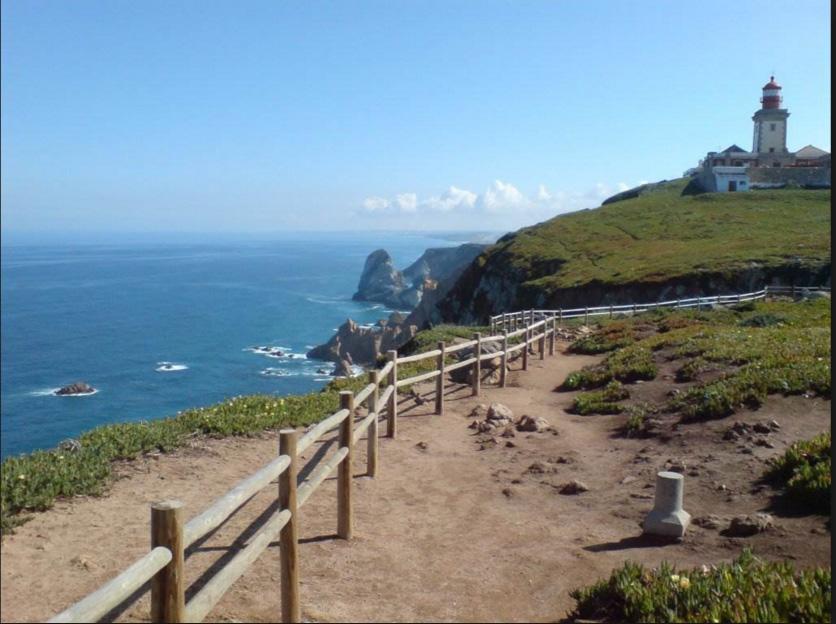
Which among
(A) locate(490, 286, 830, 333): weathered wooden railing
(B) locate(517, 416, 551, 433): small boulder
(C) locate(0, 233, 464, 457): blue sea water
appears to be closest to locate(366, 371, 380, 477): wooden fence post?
(B) locate(517, 416, 551, 433): small boulder

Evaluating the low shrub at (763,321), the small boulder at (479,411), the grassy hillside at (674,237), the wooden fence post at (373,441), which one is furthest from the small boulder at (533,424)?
the grassy hillside at (674,237)

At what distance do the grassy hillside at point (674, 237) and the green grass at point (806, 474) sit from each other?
39.6 metres

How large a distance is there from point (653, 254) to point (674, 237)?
1003 centimetres

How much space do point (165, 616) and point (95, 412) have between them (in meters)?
57.7

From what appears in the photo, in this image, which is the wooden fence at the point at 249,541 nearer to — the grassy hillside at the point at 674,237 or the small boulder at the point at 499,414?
the small boulder at the point at 499,414

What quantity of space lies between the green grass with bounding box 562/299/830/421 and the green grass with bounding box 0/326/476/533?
6.36 m

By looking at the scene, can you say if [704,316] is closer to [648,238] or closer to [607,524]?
[607,524]

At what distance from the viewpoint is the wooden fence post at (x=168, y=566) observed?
3494mm

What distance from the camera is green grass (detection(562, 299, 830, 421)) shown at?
40.3ft

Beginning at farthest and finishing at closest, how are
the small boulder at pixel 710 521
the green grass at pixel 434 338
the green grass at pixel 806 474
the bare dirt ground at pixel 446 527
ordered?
the green grass at pixel 434 338 < the green grass at pixel 806 474 < the small boulder at pixel 710 521 < the bare dirt ground at pixel 446 527

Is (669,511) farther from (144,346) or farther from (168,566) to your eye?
(144,346)

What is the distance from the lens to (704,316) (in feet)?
94.4

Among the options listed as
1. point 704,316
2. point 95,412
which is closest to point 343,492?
point 704,316

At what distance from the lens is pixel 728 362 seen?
15406 mm
